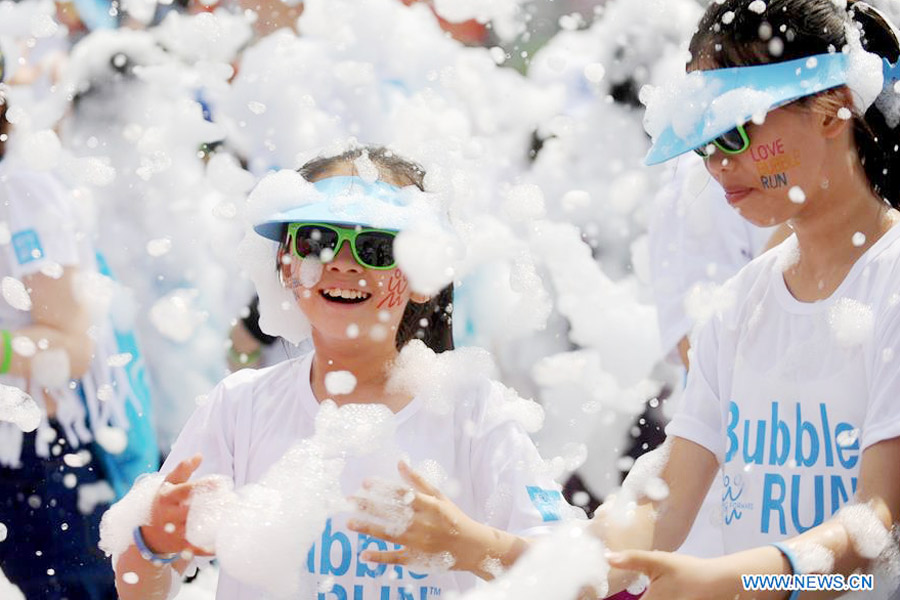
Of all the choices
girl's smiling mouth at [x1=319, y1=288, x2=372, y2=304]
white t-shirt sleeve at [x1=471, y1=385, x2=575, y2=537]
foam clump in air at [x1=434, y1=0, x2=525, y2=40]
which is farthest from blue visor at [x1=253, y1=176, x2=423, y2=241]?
foam clump in air at [x1=434, y1=0, x2=525, y2=40]

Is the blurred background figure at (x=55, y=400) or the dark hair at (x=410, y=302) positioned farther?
the blurred background figure at (x=55, y=400)

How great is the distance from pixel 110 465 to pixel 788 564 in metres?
1.64

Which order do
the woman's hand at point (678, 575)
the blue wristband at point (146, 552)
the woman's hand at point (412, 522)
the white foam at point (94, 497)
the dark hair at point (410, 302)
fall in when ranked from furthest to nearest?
the white foam at point (94, 497) < the dark hair at point (410, 302) < the blue wristband at point (146, 552) < the woman's hand at point (412, 522) < the woman's hand at point (678, 575)

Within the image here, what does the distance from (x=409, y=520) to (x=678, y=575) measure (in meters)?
0.35

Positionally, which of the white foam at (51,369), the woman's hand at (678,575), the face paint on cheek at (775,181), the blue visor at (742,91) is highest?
the blue visor at (742,91)

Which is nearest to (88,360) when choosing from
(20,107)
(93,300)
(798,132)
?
(93,300)

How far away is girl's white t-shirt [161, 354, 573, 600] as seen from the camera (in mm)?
1881

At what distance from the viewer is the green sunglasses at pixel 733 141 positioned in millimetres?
1754

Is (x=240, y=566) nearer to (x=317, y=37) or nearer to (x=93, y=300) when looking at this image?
(x=93, y=300)

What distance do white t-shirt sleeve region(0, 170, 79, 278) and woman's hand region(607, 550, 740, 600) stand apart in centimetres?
153

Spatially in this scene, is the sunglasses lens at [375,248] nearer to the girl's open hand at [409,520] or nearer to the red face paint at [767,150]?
the girl's open hand at [409,520]

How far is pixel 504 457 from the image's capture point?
1935 mm

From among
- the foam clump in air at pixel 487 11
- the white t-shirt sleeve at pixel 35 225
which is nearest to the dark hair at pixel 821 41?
the white t-shirt sleeve at pixel 35 225

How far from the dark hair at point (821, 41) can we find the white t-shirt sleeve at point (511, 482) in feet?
2.10
